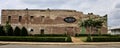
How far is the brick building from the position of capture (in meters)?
53.2

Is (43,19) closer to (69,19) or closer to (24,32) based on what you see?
(24,32)

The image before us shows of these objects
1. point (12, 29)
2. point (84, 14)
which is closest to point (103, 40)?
point (84, 14)

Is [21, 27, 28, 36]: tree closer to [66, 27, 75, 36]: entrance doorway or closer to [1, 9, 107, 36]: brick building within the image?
[1, 9, 107, 36]: brick building

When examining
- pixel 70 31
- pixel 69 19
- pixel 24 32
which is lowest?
pixel 24 32

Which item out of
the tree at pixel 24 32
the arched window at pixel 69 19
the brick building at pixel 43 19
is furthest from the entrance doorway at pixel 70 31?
the tree at pixel 24 32

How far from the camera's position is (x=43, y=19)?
5331cm

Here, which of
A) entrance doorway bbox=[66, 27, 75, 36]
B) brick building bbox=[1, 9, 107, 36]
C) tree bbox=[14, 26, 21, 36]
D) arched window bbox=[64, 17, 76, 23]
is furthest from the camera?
entrance doorway bbox=[66, 27, 75, 36]

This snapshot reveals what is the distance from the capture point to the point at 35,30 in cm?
5353

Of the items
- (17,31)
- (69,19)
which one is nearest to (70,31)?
(69,19)

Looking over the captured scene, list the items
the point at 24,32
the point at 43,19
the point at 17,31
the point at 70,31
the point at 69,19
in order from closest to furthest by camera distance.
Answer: the point at 17,31 → the point at 24,32 → the point at 43,19 → the point at 69,19 → the point at 70,31

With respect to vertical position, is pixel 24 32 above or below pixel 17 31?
below

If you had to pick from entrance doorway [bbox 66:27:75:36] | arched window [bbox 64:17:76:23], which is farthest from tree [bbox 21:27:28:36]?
entrance doorway [bbox 66:27:75:36]

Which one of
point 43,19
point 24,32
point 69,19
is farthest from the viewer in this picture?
point 69,19

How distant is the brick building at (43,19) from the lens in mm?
53219
